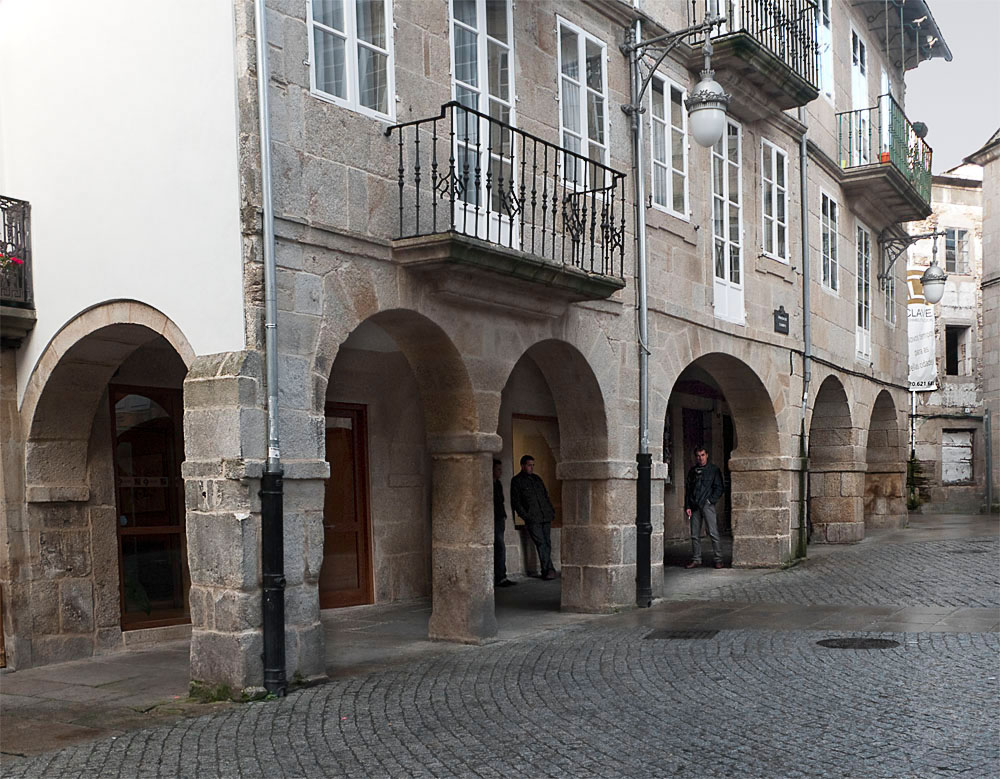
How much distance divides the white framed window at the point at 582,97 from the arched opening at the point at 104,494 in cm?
399

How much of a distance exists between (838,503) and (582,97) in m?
9.60

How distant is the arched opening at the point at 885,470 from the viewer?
69.1 feet

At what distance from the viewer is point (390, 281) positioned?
841cm

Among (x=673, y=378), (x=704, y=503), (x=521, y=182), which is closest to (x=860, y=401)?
(x=704, y=503)

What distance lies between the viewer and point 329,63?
809cm

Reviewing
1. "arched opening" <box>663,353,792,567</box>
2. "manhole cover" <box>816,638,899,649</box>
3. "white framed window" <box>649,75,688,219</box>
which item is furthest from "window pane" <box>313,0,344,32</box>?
"arched opening" <box>663,353,792,567</box>

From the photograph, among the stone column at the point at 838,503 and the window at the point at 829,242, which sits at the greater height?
the window at the point at 829,242

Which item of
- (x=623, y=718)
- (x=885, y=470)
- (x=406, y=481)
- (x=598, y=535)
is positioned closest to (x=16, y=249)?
(x=406, y=481)

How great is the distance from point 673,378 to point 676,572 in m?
3.28

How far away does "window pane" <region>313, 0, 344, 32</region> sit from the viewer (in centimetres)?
801

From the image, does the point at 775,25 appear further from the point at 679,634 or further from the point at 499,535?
the point at 679,634

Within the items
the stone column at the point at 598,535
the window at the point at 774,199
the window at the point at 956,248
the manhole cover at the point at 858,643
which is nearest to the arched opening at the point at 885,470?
the window at the point at 774,199

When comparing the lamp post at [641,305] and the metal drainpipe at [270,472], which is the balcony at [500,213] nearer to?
the lamp post at [641,305]

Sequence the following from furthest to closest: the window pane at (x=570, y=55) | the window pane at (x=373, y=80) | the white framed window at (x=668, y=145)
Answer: the white framed window at (x=668, y=145), the window pane at (x=570, y=55), the window pane at (x=373, y=80)
